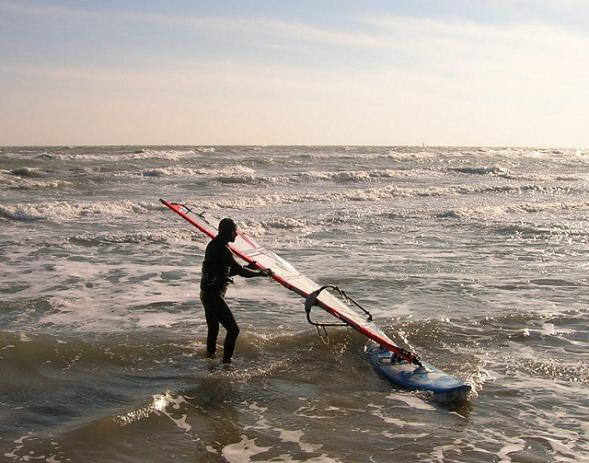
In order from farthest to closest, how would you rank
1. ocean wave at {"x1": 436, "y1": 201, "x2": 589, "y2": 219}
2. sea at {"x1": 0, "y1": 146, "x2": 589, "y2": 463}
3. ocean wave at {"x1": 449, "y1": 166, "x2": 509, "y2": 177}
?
ocean wave at {"x1": 449, "y1": 166, "x2": 509, "y2": 177} → ocean wave at {"x1": 436, "y1": 201, "x2": 589, "y2": 219} → sea at {"x1": 0, "y1": 146, "x2": 589, "y2": 463}

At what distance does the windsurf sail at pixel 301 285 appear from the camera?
6887 mm

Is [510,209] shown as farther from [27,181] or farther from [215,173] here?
[27,181]

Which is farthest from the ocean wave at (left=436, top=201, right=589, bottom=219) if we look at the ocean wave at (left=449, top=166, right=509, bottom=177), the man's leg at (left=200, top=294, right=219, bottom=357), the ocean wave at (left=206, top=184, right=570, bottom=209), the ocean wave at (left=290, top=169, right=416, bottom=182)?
the ocean wave at (left=449, top=166, right=509, bottom=177)

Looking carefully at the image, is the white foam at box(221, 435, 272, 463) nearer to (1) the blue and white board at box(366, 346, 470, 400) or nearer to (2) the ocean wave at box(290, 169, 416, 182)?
(1) the blue and white board at box(366, 346, 470, 400)

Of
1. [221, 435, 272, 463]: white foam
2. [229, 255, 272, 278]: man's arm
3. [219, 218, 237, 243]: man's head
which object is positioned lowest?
[221, 435, 272, 463]: white foam

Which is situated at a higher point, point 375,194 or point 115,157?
point 115,157

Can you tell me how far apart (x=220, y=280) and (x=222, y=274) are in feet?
0.22

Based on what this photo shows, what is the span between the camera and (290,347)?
26.2ft

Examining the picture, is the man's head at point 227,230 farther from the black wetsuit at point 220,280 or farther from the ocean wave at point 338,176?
the ocean wave at point 338,176

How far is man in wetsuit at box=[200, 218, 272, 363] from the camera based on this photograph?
701 centimetres

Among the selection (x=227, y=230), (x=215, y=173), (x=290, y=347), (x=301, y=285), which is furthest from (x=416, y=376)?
(x=215, y=173)

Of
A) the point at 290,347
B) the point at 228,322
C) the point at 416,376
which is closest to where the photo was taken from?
the point at 416,376

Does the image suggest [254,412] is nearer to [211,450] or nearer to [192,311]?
[211,450]

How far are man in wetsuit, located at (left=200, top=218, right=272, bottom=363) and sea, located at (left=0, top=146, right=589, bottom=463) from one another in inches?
18.4
